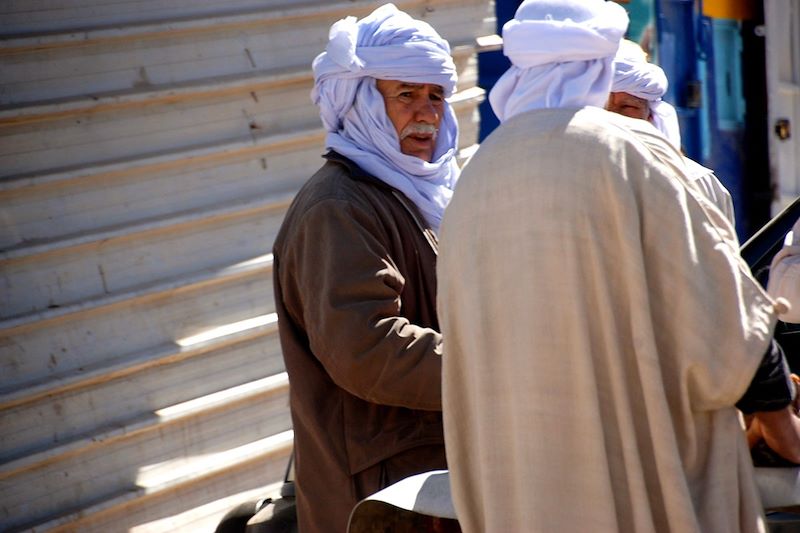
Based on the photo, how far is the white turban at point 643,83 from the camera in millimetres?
3861

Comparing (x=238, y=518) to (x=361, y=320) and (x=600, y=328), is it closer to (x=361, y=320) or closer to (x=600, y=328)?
(x=361, y=320)

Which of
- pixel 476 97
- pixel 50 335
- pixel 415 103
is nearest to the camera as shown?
pixel 415 103

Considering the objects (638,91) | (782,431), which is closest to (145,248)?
(638,91)

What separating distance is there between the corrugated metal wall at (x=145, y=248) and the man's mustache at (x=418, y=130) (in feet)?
4.65

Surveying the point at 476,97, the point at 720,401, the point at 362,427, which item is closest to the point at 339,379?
the point at 362,427

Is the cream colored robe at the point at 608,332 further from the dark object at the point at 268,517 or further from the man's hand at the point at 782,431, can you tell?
the dark object at the point at 268,517

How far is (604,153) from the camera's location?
2385 mm

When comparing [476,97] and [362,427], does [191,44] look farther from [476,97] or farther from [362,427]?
[362,427]

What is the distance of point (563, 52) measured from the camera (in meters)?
2.51

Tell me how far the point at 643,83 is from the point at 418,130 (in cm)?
83

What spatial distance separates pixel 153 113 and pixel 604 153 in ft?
8.51

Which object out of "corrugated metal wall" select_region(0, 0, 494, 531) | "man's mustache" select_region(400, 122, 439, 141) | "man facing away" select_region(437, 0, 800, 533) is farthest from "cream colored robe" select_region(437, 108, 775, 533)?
"corrugated metal wall" select_region(0, 0, 494, 531)

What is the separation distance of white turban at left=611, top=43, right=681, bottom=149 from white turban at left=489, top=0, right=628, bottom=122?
123 centimetres

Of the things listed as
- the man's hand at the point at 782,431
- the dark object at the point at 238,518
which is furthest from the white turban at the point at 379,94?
the man's hand at the point at 782,431
